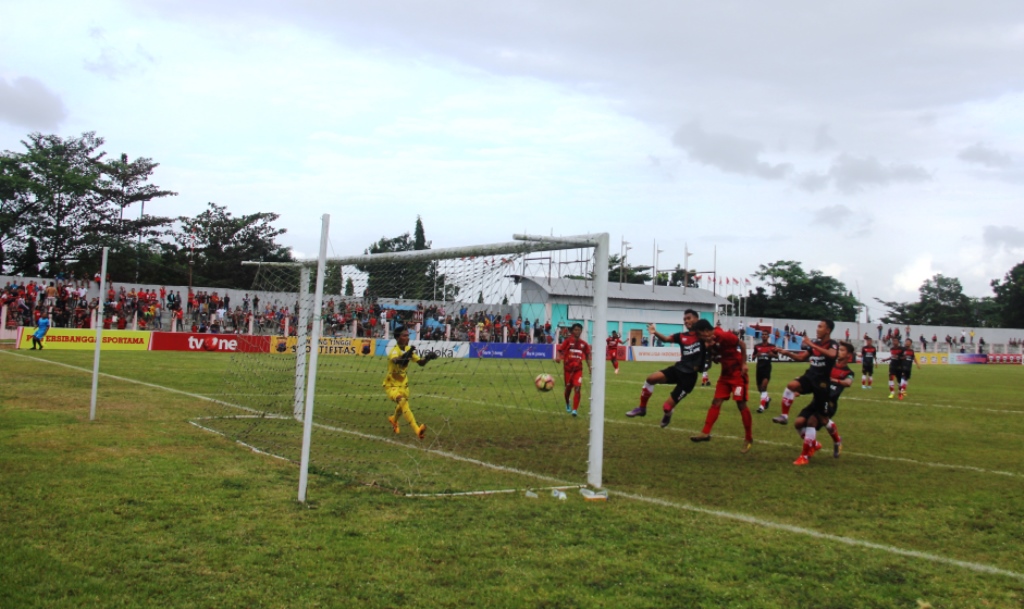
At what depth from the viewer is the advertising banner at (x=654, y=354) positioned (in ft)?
154

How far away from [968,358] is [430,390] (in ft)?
187

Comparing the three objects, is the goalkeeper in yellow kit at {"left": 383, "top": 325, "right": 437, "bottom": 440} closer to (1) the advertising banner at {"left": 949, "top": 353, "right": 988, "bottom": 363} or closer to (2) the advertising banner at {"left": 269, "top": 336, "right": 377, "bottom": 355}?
(2) the advertising banner at {"left": 269, "top": 336, "right": 377, "bottom": 355}

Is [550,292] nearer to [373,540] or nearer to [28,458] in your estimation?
[373,540]

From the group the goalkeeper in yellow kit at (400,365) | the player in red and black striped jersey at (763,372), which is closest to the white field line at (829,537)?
the goalkeeper in yellow kit at (400,365)

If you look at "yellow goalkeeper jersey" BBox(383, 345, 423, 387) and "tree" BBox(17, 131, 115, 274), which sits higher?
"tree" BBox(17, 131, 115, 274)

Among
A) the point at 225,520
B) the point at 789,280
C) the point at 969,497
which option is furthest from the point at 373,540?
the point at 789,280

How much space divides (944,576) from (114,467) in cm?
850

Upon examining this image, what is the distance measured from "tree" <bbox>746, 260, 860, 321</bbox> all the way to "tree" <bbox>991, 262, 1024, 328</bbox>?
78.3 feet

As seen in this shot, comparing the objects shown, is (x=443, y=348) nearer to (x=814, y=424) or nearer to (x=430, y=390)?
(x=814, y=424)

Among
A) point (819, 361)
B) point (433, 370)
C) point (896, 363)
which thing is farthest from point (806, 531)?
point (896, 363)

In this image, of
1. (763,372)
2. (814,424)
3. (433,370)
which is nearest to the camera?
(814,424)

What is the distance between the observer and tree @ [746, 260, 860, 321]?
8312cm

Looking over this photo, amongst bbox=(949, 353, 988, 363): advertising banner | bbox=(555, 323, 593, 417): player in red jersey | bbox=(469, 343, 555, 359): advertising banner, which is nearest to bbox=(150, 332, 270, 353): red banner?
bbox=(469, 343, 555, 359): advertising banner

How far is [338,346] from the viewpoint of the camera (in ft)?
63.9
